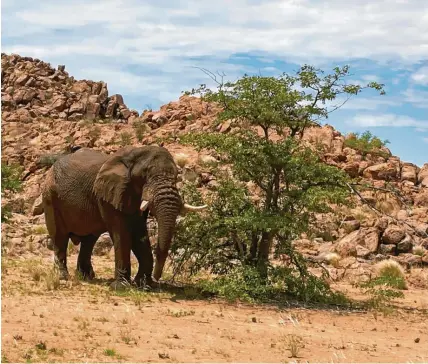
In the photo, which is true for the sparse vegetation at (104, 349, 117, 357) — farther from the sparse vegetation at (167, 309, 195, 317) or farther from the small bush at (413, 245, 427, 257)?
the small bush at (413, 245, 427, 257)

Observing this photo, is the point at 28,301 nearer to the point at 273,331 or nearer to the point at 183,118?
the point at 273,331

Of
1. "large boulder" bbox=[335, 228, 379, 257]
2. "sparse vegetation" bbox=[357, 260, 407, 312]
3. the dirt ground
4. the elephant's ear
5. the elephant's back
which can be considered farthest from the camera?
"large boulder" bbox=[335, 228, 379, 257]

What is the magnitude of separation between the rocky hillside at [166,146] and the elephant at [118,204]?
13.1 feet

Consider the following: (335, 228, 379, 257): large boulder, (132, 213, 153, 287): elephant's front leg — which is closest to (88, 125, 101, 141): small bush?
(335, 228, 379, 257): large boulder

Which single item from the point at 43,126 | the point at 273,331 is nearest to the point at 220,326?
the point at 273,331

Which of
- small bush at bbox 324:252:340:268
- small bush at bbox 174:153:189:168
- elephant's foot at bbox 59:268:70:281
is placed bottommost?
elephant's foot at bbox 59:268:70:281

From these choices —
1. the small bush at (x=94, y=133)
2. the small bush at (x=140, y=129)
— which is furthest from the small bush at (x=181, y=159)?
the small bush at (x=94, y=133)

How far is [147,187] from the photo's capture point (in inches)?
540

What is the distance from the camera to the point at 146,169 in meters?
13.9

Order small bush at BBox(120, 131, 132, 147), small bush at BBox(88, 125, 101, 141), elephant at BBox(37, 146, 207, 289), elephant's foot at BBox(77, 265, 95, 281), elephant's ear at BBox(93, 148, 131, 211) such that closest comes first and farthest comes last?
elephant at BBox(37, 146, 207, 289)
elephant's ear at BBox(93, 148, 131, 211)
elephant's foot at BBox(77, 265, 95, 281)
small bush at BBox(120, 131, 132, 147)
small bush at BBox(88, 125, 101, 141)

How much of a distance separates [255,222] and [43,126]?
32.0 meters

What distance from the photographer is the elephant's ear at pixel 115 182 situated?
14.1m

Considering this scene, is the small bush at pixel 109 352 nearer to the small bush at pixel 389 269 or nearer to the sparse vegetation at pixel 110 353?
the sparse vegetation at pixel 110 353

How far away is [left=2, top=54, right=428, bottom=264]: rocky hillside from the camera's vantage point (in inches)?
910
